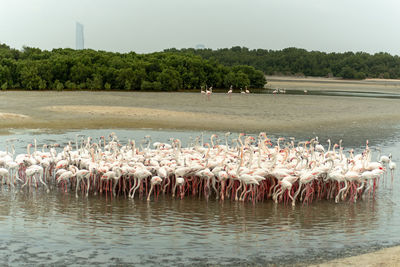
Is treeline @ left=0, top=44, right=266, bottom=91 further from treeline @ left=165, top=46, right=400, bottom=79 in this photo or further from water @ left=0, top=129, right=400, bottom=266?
treeline @ left=165, top=46, right=400, bottom=79

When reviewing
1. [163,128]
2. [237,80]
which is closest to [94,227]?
[163,128]

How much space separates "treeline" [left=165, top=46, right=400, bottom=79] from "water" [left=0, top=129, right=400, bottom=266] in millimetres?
96746

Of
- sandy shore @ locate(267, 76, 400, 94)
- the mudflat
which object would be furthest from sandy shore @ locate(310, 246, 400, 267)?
sandy shore @ locate(267, 76, 400, 94)

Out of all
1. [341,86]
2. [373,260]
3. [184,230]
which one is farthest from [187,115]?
[341,86]

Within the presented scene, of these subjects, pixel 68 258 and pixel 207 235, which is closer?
pixel 68 258

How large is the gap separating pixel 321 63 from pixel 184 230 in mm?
112663

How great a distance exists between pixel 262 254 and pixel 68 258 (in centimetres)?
303

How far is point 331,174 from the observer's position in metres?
12.2

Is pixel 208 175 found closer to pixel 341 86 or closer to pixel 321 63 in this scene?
pixel 341 86

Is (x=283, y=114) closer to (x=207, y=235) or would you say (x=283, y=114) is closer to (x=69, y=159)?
(x=69, y=159)

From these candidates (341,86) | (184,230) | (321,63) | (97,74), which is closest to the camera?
(184,230)

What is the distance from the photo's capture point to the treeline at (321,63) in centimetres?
11162

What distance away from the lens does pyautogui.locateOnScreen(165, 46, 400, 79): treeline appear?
366 ft

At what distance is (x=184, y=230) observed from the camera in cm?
993
